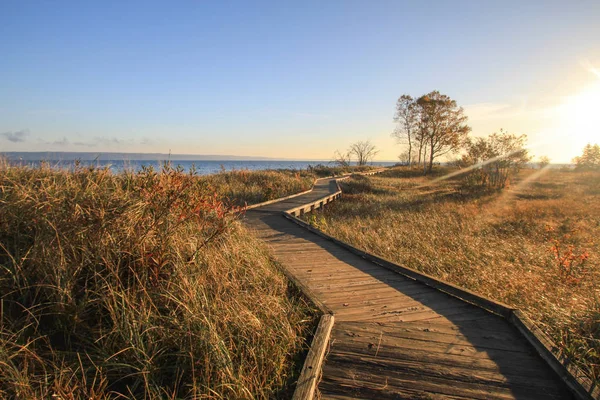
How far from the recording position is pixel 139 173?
16.4 feet

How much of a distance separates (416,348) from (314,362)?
1.10 meters

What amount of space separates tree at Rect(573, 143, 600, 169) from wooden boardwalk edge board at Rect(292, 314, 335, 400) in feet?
153

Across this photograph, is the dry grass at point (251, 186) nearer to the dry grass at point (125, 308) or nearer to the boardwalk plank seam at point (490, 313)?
the boardwalk plank seam at point (490, 313)

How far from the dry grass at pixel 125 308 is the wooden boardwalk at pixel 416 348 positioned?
21.1 inches

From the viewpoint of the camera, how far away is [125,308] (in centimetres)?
275

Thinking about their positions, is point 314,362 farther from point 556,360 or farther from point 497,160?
point 497,160

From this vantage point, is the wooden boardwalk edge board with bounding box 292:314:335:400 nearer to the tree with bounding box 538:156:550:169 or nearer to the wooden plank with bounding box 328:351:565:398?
the wooden plank with bounding box 328:351:565:398

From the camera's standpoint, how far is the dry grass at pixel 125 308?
2.39 m

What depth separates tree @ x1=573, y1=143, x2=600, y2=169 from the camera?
3644cm

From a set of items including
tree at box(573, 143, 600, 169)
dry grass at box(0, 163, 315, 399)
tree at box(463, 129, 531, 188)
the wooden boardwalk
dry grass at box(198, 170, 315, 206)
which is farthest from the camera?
tree at box(573, 143, 600, 169)

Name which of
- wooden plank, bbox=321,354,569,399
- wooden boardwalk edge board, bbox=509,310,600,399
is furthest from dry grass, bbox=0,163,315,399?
wooden boardwalk edge board, bbox=509,310,600,399

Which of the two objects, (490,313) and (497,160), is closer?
(490,313)

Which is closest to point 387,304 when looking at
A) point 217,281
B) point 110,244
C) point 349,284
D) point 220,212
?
point 349,284

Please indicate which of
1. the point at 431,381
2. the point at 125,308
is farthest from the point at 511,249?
the point at 125,308
